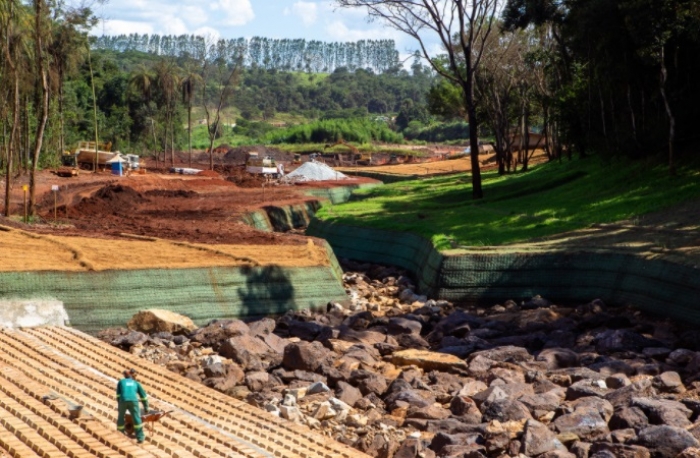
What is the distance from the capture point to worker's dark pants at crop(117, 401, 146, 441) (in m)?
12.7

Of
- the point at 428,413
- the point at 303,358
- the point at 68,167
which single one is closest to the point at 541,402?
the point at 428,413

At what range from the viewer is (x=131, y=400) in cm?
1270

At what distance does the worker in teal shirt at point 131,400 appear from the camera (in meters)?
12.6

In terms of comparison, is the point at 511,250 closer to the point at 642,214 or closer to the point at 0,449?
the point at 642,214

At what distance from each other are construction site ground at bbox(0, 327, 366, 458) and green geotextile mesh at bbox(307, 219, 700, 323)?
10.3 meters

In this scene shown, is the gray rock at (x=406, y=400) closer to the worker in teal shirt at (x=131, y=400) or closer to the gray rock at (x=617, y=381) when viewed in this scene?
the gray rock at (x=617, y=381)

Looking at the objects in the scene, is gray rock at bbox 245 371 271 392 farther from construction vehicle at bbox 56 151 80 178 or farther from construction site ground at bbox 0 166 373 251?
construction vehicle at bbox 56 151 80 178

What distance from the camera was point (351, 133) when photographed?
122m

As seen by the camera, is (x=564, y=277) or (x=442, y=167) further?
(x=442, y=167)

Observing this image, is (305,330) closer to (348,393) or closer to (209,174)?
(348,393)

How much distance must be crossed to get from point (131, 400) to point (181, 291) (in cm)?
1104

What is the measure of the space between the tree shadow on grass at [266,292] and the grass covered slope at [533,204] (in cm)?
514

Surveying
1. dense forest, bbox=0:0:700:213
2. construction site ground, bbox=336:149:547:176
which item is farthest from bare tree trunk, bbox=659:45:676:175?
construction site ground, bbox=336:149:547:176

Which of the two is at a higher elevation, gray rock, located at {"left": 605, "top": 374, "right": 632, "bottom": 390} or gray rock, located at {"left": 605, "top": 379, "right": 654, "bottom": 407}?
gray rock, located at {"left": 605, "top": 379, "right": 654, "bottom": 407}
